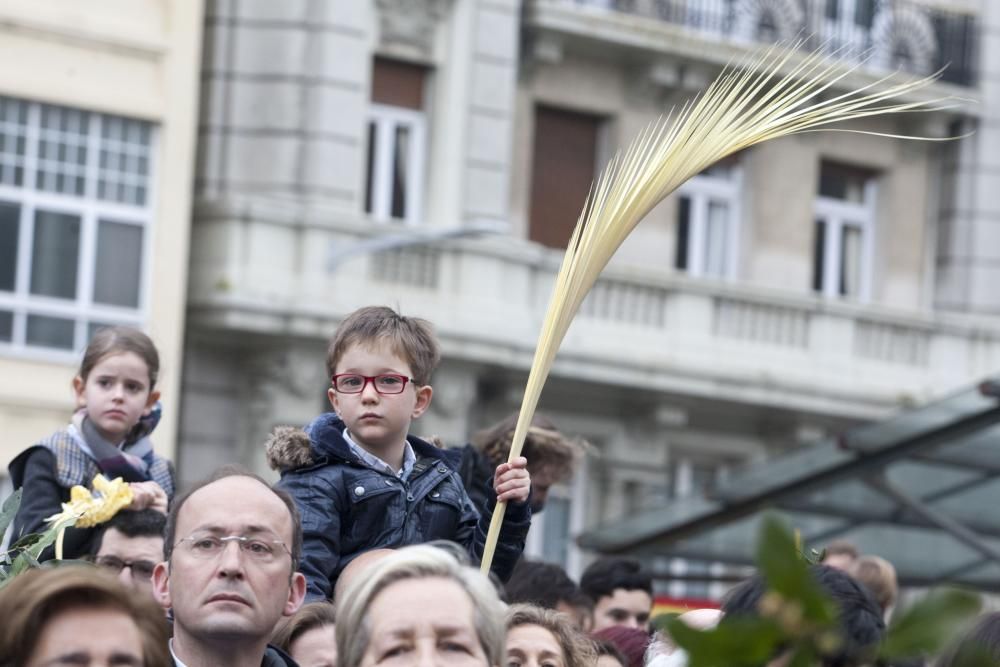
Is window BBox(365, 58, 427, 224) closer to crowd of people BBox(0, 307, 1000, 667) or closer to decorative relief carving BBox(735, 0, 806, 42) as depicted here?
decorative relief carving BBox(735, 0, 806, 42)

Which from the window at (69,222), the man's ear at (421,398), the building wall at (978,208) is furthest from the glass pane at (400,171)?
the man's ear at (421,398)

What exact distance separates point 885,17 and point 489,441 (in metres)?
21.8

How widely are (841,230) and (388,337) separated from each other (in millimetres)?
22934

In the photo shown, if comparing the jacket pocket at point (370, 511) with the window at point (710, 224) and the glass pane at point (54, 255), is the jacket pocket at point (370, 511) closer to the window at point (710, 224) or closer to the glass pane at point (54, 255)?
the glass pane at point (54, 255)

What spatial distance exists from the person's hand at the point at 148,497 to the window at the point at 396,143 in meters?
17.8

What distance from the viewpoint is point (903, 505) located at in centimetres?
1714

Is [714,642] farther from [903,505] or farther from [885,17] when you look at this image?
[885,17]

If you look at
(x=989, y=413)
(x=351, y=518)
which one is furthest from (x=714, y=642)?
(x=989, y=413)

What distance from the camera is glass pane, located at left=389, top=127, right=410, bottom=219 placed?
2539 centimetres

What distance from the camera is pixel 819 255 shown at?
1148 inches

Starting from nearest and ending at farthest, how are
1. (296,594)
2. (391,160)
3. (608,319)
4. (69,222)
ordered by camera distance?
(296,594) → (69,222) → (391,160) → (608,319)

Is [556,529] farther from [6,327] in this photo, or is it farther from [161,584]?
[161,584]

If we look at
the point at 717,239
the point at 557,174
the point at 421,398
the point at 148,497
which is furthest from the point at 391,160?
the point at 421,398

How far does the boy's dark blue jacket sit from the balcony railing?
21.3 m
